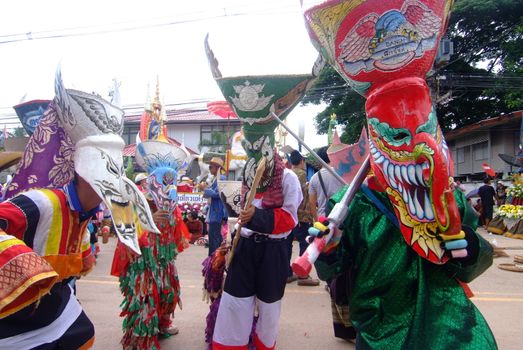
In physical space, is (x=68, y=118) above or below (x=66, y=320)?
above

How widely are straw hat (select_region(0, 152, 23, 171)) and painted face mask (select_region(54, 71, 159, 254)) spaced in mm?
→ 272

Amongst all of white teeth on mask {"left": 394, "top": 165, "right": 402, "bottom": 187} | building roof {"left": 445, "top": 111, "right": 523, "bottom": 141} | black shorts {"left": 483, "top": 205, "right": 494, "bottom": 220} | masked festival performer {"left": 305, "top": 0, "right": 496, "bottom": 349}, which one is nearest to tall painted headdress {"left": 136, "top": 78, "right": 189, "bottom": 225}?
masked festival performer {"left": 305, "top": 0, "right": 496, "bottom": 349}

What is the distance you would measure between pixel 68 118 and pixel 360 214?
52.5 inches

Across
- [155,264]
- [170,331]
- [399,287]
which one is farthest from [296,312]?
[399,287]

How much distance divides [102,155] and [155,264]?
1.95 m

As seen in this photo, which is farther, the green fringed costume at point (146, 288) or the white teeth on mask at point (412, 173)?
the green fringed costume at point (146, 288)

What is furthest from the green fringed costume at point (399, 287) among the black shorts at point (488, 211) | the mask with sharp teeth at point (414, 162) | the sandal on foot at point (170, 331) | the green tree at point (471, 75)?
the green tree at point (471, 75)

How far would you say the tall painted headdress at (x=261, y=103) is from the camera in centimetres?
301

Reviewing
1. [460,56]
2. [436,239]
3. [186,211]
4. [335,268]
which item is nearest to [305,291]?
[335,268]

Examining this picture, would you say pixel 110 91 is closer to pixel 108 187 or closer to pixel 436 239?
pixel 108 187

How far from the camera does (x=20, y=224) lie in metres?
1.68

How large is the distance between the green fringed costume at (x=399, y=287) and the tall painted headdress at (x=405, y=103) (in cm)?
17

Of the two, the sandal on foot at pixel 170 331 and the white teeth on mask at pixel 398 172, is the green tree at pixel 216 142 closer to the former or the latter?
the sandal on foot at pixel 170 331

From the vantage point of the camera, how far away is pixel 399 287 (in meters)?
1.80
